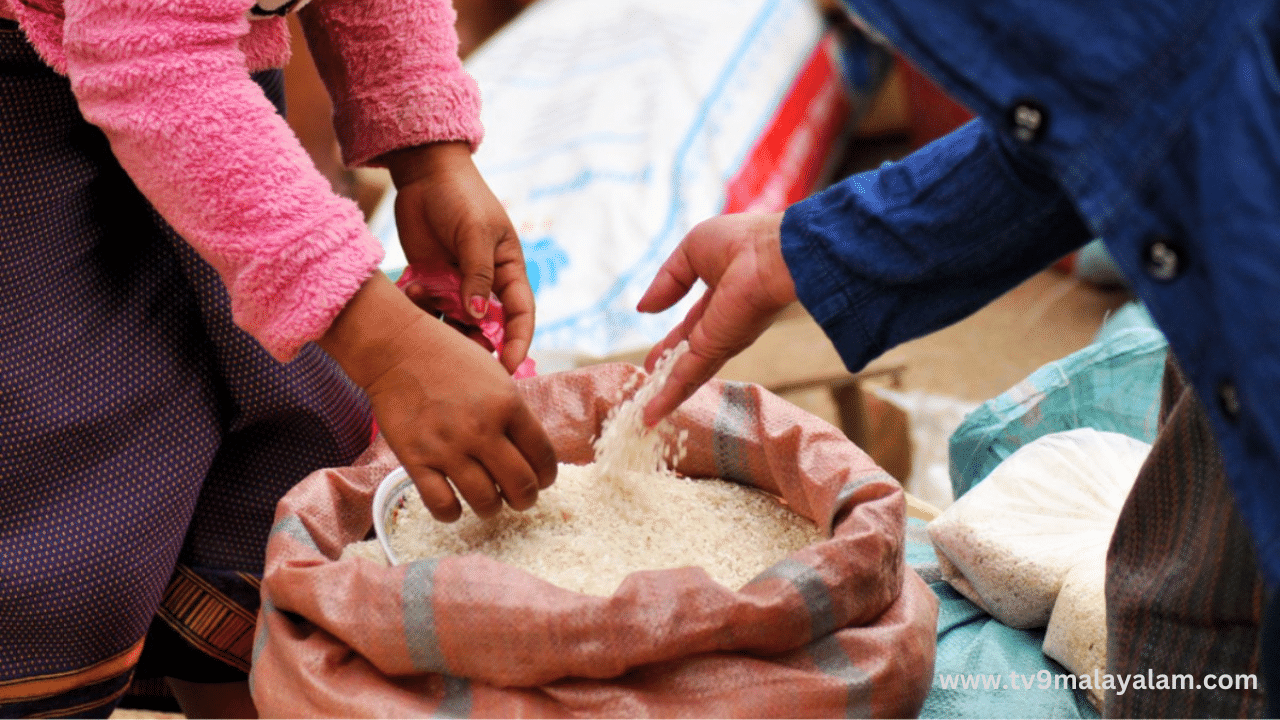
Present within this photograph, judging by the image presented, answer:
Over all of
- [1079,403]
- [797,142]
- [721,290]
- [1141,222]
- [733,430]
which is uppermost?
[1141,222]

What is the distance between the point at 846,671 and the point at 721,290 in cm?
27

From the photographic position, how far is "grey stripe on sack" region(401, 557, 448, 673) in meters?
0.70

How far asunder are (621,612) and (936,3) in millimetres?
394

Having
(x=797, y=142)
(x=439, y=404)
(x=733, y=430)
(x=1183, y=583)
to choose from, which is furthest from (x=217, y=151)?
(x=797, y=142)

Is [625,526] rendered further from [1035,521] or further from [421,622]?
[1035,521]

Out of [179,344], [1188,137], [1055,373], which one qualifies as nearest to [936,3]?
[1188,137]

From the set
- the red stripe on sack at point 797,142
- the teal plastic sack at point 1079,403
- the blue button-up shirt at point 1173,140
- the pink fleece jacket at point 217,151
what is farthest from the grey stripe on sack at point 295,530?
the red stripe on sack at point 797,142

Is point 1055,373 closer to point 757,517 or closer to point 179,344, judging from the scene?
point 757,517

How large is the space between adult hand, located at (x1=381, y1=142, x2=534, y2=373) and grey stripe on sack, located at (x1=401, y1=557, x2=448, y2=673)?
0.96ft

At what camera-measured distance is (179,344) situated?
3.26 feet

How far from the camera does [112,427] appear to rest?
93 cm

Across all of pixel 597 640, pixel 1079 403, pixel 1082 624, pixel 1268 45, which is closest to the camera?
pixel 1268 45

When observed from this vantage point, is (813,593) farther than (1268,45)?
Yes

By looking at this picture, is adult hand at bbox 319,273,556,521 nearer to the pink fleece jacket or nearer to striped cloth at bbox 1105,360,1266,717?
the pink fleece jacket
